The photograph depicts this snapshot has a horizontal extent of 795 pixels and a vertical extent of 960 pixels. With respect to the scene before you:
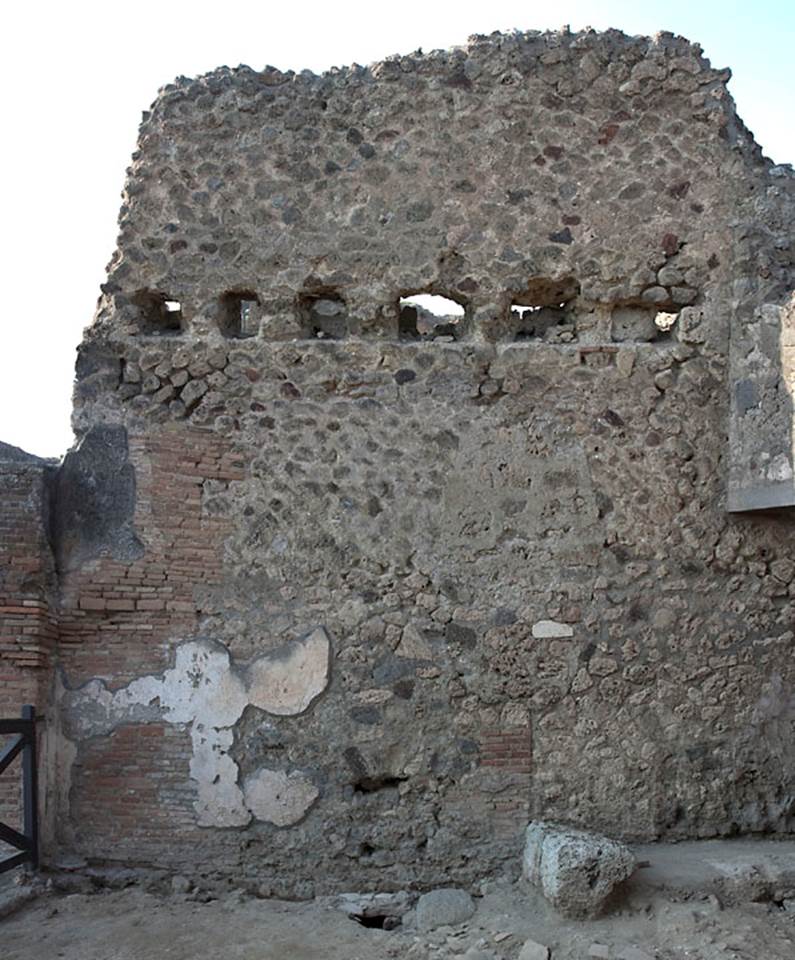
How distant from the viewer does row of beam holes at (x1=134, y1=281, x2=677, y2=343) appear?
6.24 metres

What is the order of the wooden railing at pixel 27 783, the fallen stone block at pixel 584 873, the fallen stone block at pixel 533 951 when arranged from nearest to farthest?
the fallen stone block at pixel 533 951 → the fallen stone block at pixel 584 873 → the wooden railing at pixel 27 783

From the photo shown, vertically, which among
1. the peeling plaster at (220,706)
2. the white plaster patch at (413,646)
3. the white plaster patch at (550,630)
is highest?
the white plaster patch at (550,630)

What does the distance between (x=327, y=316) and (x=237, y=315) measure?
0.58 m

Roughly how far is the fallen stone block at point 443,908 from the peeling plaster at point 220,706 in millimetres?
817

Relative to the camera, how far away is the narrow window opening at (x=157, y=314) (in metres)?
6.25

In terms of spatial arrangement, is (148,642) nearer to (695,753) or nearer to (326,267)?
(326,267)

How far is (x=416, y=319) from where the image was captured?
6.43 m

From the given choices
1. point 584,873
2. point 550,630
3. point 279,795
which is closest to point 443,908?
point 584,873

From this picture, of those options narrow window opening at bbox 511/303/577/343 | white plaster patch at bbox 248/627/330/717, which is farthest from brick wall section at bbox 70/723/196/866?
narrow window opening at bbox 511/303/577/343

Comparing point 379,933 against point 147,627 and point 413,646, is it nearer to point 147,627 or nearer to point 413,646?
point 413,646

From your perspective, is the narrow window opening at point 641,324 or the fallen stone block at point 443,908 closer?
the fallen stone block at point 443,908

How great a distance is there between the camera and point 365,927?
5.23 meters

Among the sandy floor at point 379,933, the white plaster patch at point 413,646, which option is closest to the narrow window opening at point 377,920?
the sandy floor at point 379,933

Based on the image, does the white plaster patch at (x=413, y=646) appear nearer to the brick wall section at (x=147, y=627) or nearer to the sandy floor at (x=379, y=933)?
the brick wall section at (x=147, y=627)
